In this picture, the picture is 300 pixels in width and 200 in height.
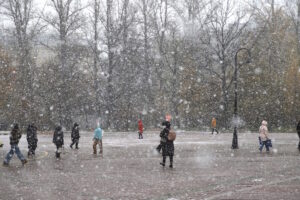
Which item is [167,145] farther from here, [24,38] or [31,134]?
[24,38]

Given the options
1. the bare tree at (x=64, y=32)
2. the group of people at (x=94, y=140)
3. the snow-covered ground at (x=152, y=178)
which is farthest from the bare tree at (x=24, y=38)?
the snow-covered ground at (x=152, y=178)

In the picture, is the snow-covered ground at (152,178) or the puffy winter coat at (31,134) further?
the puffy winter coat at (31,134)

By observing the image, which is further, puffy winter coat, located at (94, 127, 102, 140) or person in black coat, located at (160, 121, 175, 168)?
puffy winter coat, located at (94, 127, 102, 140)

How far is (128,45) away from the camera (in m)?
55.7

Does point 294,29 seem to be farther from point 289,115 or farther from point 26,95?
point 26,95

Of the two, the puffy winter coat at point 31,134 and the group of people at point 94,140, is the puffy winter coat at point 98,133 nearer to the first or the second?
the group of people at point 94,140

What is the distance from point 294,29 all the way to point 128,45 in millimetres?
17240

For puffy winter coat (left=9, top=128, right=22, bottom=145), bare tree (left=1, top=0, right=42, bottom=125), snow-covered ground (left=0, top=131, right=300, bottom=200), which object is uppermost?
bare tree (left=1, top=0, right=42, bottom=125)

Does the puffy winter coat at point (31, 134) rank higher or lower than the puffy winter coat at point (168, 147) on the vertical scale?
higher

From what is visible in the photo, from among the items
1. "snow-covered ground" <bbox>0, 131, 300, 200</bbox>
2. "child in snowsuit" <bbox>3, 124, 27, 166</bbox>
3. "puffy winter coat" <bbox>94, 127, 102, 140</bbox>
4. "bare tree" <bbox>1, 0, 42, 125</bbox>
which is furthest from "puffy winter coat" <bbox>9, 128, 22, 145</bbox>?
"bare tree" <bbox>1, 0, 42, 125</bbox>

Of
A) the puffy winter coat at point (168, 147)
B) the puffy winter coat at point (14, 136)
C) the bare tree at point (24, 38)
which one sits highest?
the bare tree at point (24, 38)

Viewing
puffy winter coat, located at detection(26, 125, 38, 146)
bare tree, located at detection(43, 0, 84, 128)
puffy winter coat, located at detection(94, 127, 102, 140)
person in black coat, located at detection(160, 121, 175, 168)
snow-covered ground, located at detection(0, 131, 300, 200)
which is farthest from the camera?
bare tree, located at detection(43, 0, 84, 128)

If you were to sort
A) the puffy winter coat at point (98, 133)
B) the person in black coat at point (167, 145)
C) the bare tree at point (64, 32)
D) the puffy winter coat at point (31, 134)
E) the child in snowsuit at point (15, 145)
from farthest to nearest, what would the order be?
the bare tree at point (64, 32) < the puffy winter coat at point (98, 133) < the puffy winter coat at point (31, 134) < the child in snowsuit at point (15, 145) < the person in black coat at point (167, 145)

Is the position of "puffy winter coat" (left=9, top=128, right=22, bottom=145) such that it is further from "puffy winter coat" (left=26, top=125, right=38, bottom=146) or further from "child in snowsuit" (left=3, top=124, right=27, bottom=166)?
"puffy winter coat" (left=26, top=125, right=38, bottom=146)
